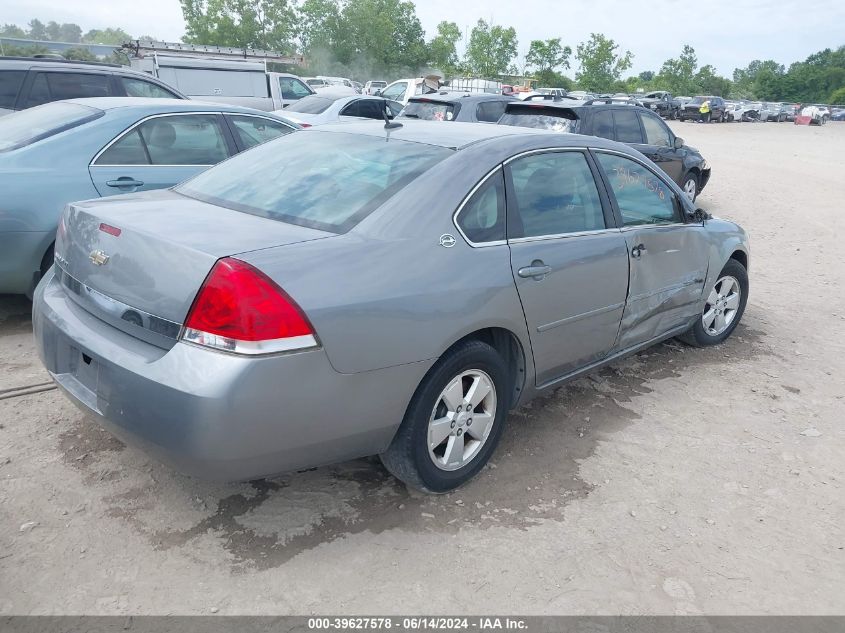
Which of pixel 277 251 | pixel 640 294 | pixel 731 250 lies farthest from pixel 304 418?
pixel 731 250

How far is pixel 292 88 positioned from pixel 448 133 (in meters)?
16.9

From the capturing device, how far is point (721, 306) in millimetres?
5328

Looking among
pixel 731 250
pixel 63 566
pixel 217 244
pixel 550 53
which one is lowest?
pixel 550 53

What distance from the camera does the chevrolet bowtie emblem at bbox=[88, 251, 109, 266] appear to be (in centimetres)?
279

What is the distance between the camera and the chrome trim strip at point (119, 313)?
98.9 inches

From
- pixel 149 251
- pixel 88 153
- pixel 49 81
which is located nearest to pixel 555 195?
pixel 149 251

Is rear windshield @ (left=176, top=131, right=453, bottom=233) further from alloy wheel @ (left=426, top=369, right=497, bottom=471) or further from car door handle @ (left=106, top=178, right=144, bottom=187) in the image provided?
car door handle @ (left=106, top=178, right=144, bottom=187)

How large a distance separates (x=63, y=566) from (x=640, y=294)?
3.23 metres

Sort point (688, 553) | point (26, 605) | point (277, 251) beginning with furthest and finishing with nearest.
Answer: point (688, 553) < point (277, 251) < point (26, 605)

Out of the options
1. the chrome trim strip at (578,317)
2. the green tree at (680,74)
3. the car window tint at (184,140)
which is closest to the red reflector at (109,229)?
the chrome trim strip at (578,317)

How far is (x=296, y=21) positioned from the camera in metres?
74.0


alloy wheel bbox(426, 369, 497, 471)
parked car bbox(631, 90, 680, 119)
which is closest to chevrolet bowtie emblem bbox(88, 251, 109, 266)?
alloy wheel bbox(426, 369, 497, 471)

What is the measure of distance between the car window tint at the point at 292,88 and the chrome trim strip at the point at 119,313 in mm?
16891

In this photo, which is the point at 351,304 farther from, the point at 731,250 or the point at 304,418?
the point at 731,250
